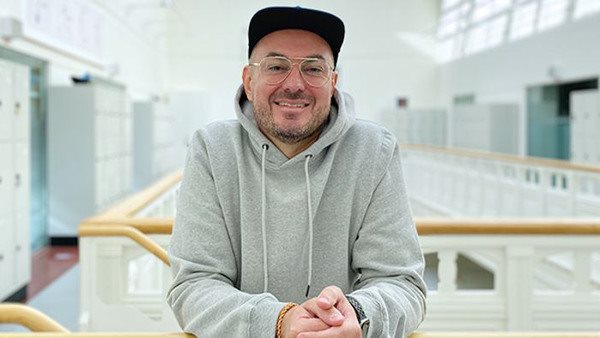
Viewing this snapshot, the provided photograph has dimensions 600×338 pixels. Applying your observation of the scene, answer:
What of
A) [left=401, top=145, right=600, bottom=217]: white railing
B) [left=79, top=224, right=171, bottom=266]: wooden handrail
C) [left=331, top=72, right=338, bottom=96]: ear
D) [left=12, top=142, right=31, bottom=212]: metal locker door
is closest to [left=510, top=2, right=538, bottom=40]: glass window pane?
[left=401, top=145, right=600, bottom=217]: white railing

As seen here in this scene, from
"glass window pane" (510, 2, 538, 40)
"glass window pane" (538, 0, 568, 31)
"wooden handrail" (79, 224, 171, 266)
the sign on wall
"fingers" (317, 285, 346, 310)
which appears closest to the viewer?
"fingers" (317, 285, 346, 310)

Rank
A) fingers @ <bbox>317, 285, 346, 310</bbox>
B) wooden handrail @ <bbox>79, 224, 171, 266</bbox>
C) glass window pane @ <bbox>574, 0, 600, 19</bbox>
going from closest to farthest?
1. fingers @ <bbox>317, 285, 346, 310</bbox>
2. wooden handrail @ <bbox>79, 224, 171, 266</bbox>
3. glass window pane @ <bbox>574, 0, 600, 19</bbox>

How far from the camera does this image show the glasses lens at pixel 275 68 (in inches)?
58.5

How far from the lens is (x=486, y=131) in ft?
42.0

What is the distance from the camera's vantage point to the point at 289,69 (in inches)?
58.6

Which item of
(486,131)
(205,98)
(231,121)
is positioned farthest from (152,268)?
(205,98)

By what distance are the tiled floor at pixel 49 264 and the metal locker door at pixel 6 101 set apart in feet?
5.27

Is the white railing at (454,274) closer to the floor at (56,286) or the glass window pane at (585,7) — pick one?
the floor at (56,286)

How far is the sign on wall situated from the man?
6.26 m

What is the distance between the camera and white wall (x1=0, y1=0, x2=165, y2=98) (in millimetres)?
6934

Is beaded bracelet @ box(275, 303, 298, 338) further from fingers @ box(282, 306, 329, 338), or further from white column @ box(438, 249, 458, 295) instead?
white column @ box(438, 249, 458, 295)

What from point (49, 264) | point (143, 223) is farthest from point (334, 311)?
point (49, 264)

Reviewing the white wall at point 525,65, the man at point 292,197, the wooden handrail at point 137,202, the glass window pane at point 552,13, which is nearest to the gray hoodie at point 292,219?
the man at point 292,197

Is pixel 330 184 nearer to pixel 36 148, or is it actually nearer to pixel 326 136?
pixel 326 136
